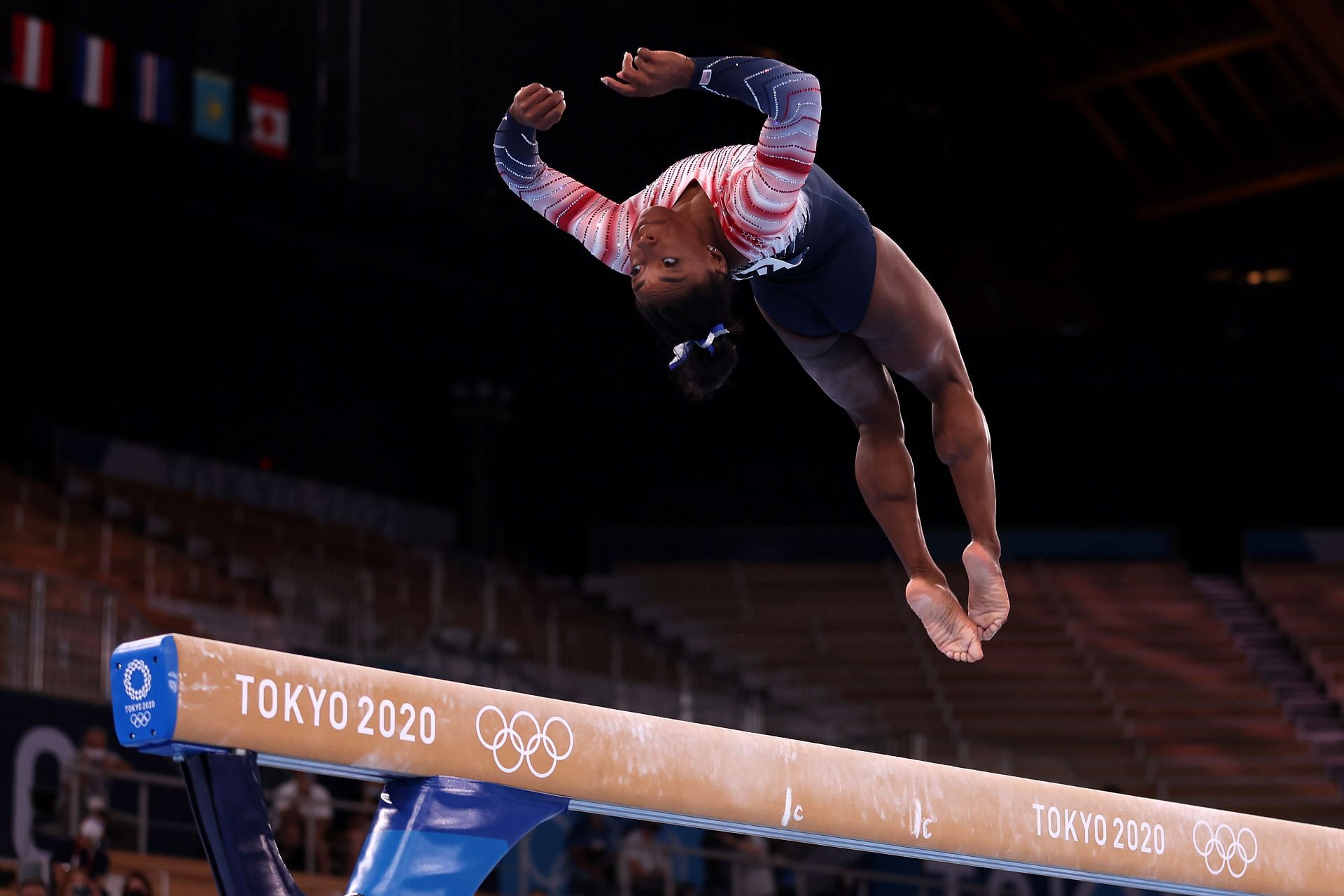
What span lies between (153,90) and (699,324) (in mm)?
10040

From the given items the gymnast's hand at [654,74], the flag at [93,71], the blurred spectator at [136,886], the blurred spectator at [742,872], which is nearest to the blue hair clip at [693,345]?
the gymnast's hand at [654,74]

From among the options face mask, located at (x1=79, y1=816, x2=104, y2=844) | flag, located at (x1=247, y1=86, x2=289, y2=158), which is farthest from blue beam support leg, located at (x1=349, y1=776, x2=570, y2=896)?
flag, located at (x1=247, y1=86, x2=289, y2=158)

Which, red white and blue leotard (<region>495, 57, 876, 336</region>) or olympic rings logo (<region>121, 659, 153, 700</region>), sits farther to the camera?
red white and blue leotard (<region>495, 57, 876, 336</region>)

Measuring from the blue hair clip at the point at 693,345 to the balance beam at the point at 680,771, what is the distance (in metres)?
0.83

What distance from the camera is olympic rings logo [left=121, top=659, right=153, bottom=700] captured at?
284 cm

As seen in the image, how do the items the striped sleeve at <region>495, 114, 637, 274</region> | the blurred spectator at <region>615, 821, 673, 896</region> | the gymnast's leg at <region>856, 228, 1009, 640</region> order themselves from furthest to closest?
the blurred spectator at <region>615, 821, 673, 896</region> < the gymnast's leg at <region>856, 228, 1009, 640</region> < the striped sleeve at <region>495, 114, 637, 274</region>

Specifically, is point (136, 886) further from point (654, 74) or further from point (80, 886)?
point (654, 74)

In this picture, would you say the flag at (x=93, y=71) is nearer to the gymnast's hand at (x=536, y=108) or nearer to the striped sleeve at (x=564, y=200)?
the striped sleeve at (x=564, y=200)

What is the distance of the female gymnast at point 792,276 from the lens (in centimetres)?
373

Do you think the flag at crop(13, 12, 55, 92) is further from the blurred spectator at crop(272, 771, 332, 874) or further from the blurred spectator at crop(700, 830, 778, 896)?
the blurred spectator at crop(700, 830, 778, 896)

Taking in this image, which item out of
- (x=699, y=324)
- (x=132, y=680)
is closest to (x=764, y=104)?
(x=699, y=324)

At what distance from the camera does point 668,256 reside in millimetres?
3725

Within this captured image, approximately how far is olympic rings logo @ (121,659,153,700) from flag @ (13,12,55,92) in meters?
10.2

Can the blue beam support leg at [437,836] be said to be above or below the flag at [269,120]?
below
